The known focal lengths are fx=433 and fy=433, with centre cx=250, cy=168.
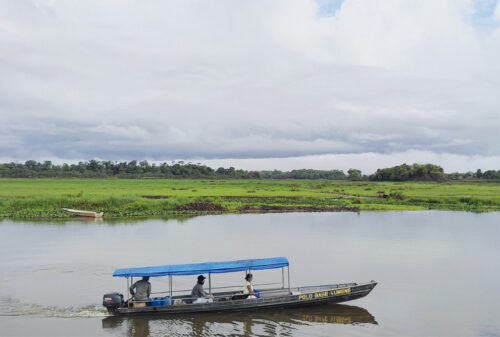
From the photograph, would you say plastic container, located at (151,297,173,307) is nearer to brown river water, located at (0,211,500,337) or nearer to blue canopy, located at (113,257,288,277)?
brown river water, located at (0,211,500,337)

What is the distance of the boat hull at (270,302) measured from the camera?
49.2 feet

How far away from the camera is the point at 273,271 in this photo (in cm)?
2069

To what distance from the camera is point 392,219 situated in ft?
134

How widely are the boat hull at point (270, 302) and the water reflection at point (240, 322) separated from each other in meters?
0.22

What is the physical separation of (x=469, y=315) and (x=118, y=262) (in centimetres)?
1658

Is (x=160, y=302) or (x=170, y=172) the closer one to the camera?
(x=160, y=302)

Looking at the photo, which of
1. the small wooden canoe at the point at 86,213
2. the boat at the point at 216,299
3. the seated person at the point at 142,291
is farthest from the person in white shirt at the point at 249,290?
the small wooden canoe at the point at 86,213

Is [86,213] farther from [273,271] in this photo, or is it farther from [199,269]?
[199,269]

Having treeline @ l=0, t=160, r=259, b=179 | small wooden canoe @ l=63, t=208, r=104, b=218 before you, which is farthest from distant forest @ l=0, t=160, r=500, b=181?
small wooden canoe @ l=63, t=208, r=104, b=218

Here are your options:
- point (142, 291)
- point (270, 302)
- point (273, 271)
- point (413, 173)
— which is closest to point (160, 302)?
point (142, 291)

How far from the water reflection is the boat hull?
22 cm

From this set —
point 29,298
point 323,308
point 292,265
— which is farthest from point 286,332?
point 29,298

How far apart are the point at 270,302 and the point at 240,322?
129 cm

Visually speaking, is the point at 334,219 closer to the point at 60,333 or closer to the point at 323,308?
the point at 323,308
